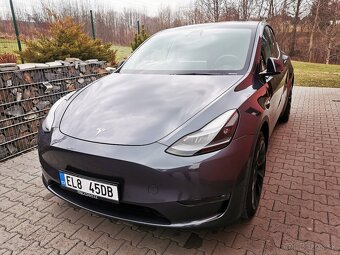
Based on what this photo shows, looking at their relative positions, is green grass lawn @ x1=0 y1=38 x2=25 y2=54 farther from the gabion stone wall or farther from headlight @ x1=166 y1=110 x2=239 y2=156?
headlight @ x1=166 y1=110 x2=239 y2=156

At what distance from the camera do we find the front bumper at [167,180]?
5.40 feet

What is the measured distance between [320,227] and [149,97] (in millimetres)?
1663

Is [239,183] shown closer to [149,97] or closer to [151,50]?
[149,97]

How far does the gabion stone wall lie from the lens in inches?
142

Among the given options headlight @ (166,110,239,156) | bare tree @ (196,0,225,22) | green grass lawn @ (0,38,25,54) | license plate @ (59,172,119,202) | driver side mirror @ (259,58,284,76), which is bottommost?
license plate @ (59,172,119,202)

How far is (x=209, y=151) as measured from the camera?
169 centimetres

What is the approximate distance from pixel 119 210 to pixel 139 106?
2.45 ft

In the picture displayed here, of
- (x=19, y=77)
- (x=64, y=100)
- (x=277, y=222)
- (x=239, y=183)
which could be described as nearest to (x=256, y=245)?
(x=277, y=222)

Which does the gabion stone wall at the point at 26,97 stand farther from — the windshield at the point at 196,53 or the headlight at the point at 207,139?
the headlight at the point at 207,139

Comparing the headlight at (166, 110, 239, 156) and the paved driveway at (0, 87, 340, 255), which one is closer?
the headlight at (166, 110, 239, 156)

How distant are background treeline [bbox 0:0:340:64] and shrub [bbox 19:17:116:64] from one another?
8.86 m

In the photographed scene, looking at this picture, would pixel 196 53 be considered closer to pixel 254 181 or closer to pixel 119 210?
pixel 254 181

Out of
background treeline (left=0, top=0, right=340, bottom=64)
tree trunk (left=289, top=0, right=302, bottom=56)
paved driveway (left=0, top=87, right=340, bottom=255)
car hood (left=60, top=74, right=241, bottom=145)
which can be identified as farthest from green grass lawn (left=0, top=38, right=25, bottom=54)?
tree trunk (left=289, top=0, right=302, bottom=56)

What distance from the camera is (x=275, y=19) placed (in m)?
25.1
